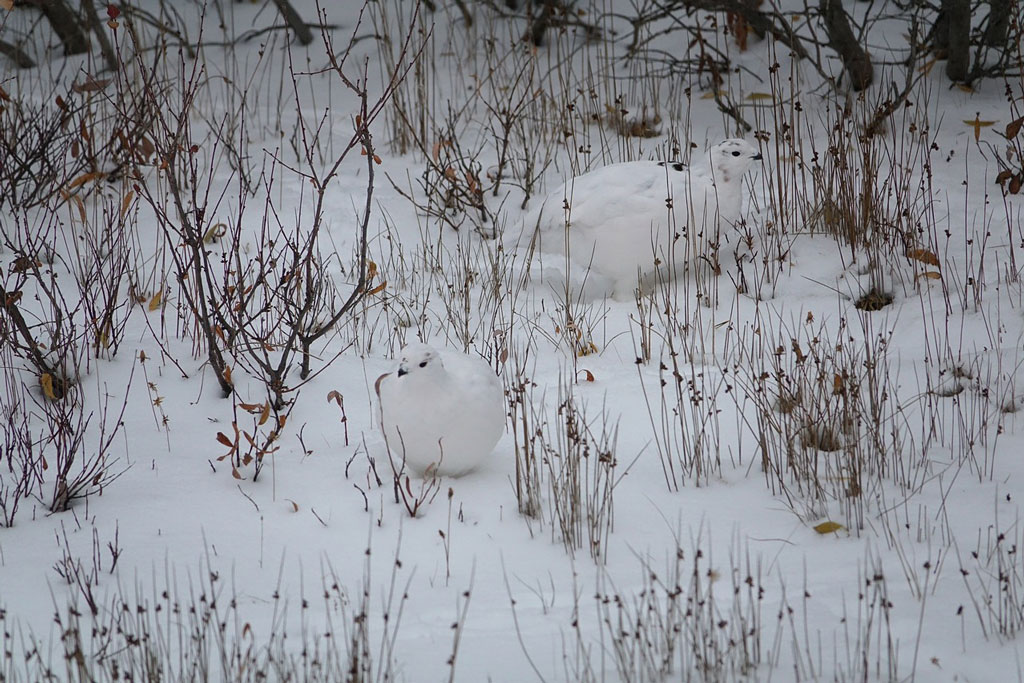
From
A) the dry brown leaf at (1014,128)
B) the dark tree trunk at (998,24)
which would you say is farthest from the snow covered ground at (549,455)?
the dry brown leaf at (1014,128)

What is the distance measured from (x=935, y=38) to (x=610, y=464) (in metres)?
4.70

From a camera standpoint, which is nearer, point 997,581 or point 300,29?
point 997,581

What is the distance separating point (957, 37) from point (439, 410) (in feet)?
15.4

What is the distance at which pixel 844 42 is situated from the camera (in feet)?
21.4

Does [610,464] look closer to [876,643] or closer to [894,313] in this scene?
[876,643]

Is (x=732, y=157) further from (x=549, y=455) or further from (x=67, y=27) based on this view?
(x=67, y=27)

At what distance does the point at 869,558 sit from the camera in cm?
309

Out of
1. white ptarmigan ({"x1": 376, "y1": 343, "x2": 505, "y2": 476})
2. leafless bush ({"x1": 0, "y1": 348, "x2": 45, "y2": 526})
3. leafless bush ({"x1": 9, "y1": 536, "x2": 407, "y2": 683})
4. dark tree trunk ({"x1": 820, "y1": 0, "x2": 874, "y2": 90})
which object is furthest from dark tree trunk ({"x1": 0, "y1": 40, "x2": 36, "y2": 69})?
dark tree trunk ({"x1": 820, "y1": 0, "x2": 874, "y2": 90})

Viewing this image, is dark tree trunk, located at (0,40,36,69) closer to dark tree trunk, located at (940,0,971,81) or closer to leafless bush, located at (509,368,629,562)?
leafless bush, located at (509,368,629,562)

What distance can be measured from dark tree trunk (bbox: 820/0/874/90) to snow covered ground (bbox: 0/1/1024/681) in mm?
405

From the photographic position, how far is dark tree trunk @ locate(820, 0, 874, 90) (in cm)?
640

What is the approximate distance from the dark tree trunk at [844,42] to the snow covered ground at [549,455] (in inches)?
15.9

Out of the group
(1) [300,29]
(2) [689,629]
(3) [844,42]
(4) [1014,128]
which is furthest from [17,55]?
(2) [689,629]

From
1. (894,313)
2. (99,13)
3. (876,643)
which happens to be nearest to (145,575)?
(876,643)
